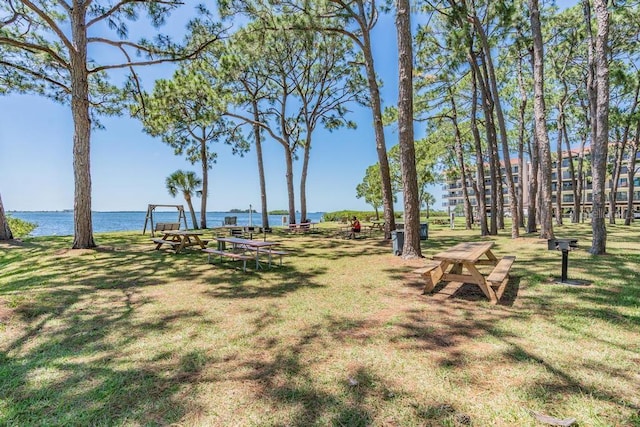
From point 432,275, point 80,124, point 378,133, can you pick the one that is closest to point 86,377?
point 432,275

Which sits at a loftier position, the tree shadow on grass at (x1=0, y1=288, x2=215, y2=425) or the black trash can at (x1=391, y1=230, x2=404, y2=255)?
the black trash can at (x1=391, y1=230, x2=404, y2=255)

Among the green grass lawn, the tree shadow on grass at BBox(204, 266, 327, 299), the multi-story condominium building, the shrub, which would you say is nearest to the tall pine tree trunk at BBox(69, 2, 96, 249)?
the green grass lawn

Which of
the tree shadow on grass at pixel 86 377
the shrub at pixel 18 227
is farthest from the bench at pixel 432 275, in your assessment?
the shrub at pixel 18 227

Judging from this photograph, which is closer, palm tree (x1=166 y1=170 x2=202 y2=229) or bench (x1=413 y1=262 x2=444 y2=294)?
A: bench (x1=413 y1=262 x2=444 y2=294)

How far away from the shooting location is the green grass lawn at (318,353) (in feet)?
7.75

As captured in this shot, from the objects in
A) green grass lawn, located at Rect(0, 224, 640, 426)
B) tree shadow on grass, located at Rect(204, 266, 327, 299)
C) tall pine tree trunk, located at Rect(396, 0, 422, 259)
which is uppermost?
tall pine tree trunk, located at Rect(396, 0, 422, 259)

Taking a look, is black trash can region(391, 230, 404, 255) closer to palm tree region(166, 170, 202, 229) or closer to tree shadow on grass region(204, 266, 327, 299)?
tree shadow on grass region(204, 266, 327, 299)

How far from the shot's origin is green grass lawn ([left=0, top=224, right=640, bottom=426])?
2.36 meters

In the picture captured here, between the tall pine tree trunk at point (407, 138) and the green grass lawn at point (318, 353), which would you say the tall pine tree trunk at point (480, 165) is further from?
the green grass lawn at point (318, 353)

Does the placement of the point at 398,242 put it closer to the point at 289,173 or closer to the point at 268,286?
the point at 268,286

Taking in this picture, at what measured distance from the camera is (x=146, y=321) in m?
4.32

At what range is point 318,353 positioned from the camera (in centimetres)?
329

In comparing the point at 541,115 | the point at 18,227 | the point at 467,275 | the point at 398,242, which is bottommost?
the point at 467,275

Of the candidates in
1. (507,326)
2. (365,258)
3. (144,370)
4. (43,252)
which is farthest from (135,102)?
(507,326)
